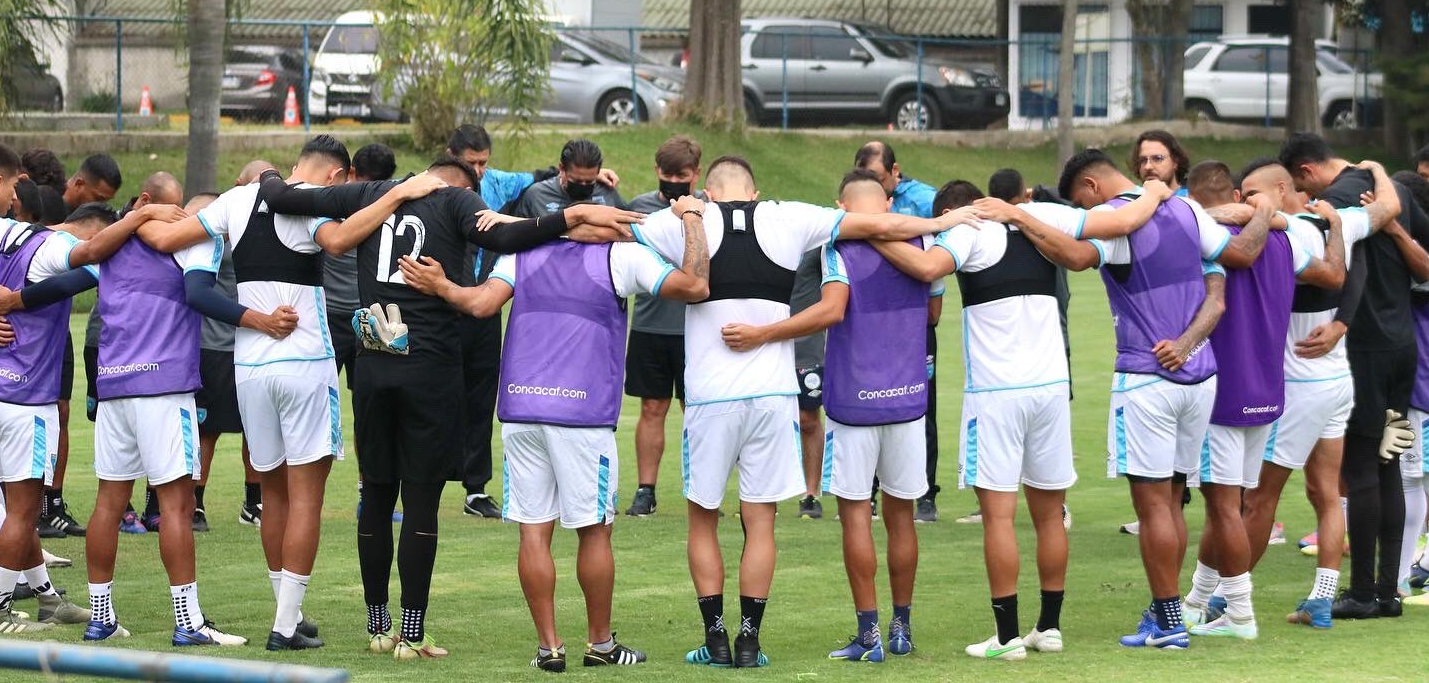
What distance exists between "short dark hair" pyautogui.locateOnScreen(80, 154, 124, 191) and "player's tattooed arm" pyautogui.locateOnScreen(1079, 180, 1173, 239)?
16.6 feet

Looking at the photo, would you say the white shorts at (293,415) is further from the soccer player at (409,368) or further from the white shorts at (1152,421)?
the white shorts at (1152,421)

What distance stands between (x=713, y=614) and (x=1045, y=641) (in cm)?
145

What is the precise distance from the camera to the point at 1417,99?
105 ft

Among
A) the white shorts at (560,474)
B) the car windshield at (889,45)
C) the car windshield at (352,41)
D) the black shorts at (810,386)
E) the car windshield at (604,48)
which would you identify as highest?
the car windshield at (889,45)

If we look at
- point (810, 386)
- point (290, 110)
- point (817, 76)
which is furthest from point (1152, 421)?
point (817, 76)

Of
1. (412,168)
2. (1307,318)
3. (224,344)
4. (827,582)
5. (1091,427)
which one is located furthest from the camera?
(412,168)

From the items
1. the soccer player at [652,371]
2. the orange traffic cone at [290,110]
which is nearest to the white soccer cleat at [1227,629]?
the soccer player at [652,371]

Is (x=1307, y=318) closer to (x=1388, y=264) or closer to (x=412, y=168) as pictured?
(x=1388, y=264)

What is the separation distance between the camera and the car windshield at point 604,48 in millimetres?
30125

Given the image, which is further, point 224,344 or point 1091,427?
point 1091,427

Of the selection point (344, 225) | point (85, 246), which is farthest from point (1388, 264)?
point (85, 246)

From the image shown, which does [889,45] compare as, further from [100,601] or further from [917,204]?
[100,601]

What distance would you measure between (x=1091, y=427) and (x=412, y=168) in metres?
12.9

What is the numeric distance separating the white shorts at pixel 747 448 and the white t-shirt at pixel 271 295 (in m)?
1.70
